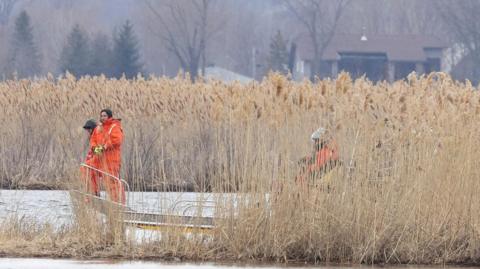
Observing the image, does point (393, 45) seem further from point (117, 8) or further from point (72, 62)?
point (117, 8)

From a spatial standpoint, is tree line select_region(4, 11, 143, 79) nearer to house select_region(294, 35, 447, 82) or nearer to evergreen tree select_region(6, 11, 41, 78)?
evergreen tree select_region(6, 11, 41, 78)

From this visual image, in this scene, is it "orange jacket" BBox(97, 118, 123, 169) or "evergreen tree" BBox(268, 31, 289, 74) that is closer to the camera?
"orange jacket" BBox(97, 118, 123, 169)

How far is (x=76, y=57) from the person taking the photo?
237 feet

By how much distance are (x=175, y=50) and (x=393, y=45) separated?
49.2 ft

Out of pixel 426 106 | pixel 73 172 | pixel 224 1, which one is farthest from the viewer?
pixel 224 1

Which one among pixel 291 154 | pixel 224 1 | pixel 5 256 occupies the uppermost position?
pixel 224 1

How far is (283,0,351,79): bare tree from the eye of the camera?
298 feet

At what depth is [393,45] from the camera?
9219 cm

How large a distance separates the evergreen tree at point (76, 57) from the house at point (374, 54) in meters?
17.3

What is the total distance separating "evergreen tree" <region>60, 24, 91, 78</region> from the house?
1728cm

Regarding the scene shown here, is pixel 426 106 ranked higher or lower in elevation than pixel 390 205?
higher

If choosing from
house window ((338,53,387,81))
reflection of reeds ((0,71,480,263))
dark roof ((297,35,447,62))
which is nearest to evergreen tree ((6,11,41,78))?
dark roof ((297,35,447,62))

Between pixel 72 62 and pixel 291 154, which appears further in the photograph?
pixel 72 62

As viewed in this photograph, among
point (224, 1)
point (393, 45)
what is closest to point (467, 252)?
point (393, 45)
